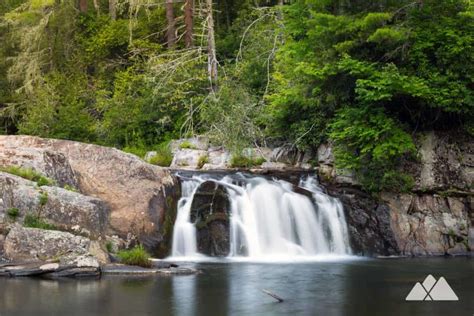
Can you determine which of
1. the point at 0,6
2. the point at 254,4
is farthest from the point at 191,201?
the point at 0,6

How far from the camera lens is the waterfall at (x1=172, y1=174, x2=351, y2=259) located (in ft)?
54.0

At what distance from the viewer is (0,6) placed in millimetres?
33719

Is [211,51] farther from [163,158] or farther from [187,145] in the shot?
[163,158]

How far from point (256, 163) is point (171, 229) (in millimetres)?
5729

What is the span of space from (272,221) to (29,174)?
6.24 metres

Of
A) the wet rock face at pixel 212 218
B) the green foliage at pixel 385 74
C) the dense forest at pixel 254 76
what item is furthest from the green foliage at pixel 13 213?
the dense forest at pixel 254 76

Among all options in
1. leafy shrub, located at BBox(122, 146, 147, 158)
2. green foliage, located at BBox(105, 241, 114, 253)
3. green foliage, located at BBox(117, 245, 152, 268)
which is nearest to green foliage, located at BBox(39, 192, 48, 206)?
green foliage, located at BBox(105, 241, 114, 253)

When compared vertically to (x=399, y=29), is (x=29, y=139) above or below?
below

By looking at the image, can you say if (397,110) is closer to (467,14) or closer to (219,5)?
(467,14)

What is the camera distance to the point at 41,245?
1316 centimetres

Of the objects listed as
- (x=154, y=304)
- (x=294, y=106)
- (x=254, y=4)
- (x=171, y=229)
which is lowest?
(x=154, y=304)

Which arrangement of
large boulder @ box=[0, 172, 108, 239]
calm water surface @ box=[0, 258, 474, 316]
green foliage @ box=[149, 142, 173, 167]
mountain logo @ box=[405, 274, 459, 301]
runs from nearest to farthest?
calm water surface @ box=[0, 258, 474, 316] → mountain logo @ box=[405, 274, 459, 301] → large boulder @ box=[0, 172, 108, 239] → green foliage @ box=[149, 142, 173, 167]

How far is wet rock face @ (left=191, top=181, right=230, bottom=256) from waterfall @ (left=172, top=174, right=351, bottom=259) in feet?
0.45

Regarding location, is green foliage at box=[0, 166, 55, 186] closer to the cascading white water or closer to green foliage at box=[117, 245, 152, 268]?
green foliage at box=[117, 245, 152, 268]
